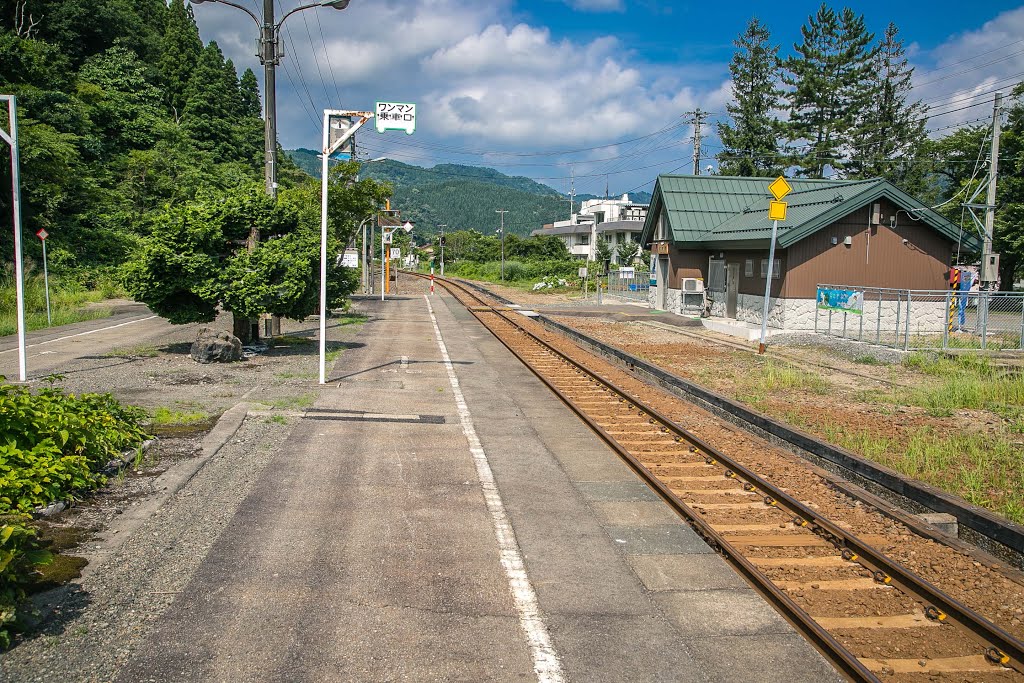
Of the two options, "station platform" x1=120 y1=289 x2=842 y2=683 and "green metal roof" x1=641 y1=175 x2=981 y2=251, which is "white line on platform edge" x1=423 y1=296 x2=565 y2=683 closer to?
"station platform" x1=120 y1=289 x2=842 y2=683

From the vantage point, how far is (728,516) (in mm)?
7426

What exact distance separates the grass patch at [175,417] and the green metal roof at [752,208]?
19.6 m

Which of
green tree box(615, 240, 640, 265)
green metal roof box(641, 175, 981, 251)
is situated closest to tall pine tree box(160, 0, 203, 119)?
green tree box(615, 240, 640, 265)

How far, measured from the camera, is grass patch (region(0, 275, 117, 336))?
22281 mm

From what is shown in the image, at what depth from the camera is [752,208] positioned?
33.4 m

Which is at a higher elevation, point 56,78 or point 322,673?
point 56,78

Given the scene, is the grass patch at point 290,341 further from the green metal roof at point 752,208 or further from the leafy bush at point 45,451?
the green metal roof at point 752,208

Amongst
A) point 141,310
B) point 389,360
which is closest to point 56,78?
point 141,310

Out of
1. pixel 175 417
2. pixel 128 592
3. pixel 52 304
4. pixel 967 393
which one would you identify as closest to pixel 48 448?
pixel 128 592

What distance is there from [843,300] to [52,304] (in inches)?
1033

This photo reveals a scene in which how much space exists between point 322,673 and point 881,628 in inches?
145

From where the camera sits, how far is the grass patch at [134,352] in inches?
637

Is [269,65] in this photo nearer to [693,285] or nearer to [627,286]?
[693,285]

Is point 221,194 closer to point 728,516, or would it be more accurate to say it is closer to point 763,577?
point 728,516
